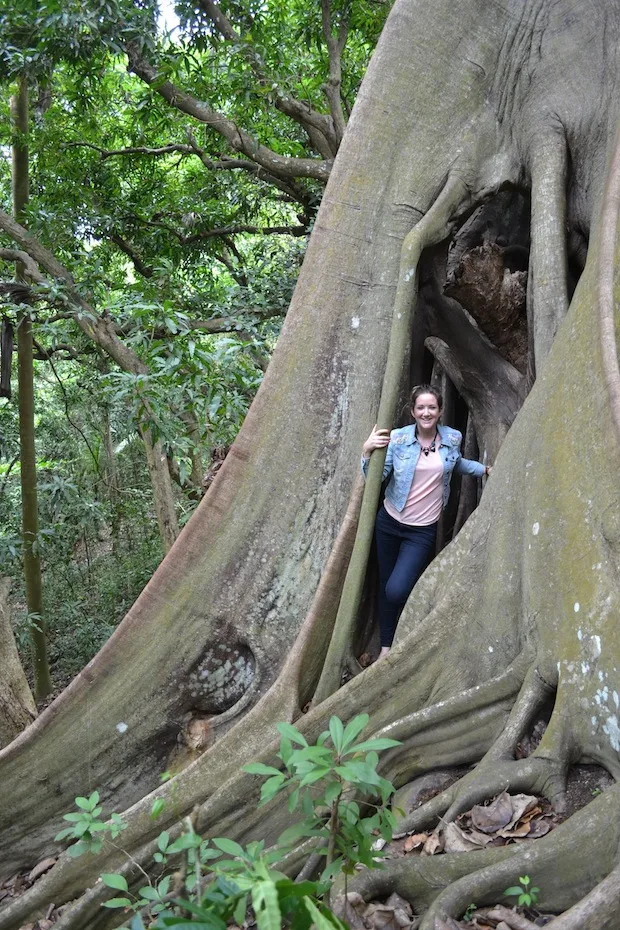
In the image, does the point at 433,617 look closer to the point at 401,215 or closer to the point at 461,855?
the point at 461,855

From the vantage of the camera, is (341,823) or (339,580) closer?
(341,823)

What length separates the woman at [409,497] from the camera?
12.3 feet

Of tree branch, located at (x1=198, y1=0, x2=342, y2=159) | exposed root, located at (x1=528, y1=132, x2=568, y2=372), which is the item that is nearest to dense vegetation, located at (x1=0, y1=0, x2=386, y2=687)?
tree branch, located at (x1=198, y1=0, x2=342, y2=159)

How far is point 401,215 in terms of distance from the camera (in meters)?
4.13

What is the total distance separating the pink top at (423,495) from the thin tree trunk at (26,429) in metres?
4.37

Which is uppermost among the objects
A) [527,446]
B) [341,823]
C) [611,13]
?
[611,13]

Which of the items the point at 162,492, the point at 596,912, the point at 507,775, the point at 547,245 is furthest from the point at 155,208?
the point at 596,912

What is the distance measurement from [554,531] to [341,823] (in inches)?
49.6

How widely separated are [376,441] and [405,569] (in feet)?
2.03

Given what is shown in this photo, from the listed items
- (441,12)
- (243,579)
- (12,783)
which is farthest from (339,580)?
(441,12)

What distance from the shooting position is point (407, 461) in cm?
374

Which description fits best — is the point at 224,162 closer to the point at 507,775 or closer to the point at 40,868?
the point at 40,868

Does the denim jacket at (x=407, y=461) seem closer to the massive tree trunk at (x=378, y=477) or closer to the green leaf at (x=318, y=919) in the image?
the massive tree trunk at (x=378, y=477)

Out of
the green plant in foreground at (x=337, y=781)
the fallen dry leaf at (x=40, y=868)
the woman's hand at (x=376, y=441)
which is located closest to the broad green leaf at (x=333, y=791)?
the green plant in foreground at (x=337, y=781)
